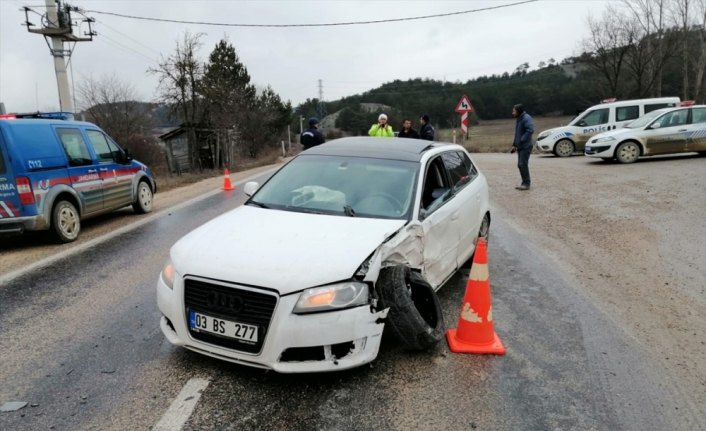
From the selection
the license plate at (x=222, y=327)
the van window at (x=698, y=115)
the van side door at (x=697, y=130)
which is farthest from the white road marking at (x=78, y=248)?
the van window at (x=698, y=115)

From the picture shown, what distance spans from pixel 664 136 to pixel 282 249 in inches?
605

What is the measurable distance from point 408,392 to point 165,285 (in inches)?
71.1

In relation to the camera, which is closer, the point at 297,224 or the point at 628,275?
the point at 297,224

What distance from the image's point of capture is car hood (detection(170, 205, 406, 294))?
9.84 feet

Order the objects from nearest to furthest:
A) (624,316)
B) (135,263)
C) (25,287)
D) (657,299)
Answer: (624,316) < (657,299) < (25,287) < (135,263)

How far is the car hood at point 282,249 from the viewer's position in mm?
2998

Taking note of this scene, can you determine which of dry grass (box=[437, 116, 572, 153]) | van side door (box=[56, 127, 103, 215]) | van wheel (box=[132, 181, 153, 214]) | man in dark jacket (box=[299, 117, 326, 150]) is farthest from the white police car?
dry grass (box=[437, 116, 572, 153])

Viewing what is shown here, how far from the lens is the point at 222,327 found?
3049 mm

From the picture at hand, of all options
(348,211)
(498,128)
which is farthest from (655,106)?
(498,128)

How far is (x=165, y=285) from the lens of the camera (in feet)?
11.1

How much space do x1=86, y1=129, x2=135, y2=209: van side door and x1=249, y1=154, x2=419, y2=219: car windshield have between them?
17.8 feet

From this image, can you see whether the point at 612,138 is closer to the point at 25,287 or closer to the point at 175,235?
the point at 175,235

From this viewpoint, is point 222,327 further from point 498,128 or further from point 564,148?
point 498,128

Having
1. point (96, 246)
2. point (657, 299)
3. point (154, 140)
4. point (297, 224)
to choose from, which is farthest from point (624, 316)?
point (154, 140)
